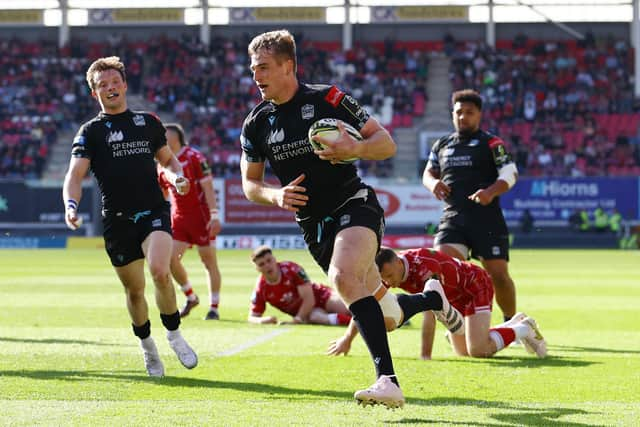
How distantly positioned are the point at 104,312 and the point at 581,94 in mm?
35178

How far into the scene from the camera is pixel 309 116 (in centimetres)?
665

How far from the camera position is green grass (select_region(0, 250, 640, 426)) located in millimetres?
6242

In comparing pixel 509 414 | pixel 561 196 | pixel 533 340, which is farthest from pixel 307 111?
pixel 561 196

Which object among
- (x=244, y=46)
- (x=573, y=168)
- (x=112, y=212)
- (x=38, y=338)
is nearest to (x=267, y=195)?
(x=112, y=212)

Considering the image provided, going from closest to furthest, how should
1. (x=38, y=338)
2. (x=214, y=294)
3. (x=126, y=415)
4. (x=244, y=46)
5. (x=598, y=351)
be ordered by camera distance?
(x=126, y=415) → (x=598, y=351) → (x=38, y=338) → (x=214, y=294) → (x=244, y=46)

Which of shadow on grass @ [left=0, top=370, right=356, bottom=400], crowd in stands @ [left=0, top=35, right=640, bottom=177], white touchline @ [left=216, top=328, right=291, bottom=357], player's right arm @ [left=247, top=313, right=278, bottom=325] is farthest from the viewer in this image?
crowd in stands @ [left=0, top=35, right=640, bottom=177]

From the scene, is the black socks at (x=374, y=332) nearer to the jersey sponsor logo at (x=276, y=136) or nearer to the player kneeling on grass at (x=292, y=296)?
the jersey sponsor logo at (x=276, y=136)

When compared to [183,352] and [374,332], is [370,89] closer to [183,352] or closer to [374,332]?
[183,352]

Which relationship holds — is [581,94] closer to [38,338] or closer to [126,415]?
[38,338]

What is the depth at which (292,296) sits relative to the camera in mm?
13094

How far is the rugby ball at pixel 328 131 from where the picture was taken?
6.30 m

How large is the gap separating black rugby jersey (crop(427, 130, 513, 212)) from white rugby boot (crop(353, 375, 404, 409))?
5.03 meters

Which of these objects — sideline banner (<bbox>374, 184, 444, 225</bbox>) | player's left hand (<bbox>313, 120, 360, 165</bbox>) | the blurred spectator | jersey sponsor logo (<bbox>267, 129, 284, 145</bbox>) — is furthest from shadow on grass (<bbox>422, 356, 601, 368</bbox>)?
the blurred spectator

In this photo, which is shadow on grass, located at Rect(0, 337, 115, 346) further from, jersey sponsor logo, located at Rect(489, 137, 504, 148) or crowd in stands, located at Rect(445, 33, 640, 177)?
crowd in stands, located at Rect(445, 33, 640, 177)
